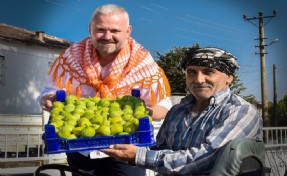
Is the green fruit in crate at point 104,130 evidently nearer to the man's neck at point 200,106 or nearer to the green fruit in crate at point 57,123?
the green fruit in crate at point 57,123

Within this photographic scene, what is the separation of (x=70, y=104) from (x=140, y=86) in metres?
0.50

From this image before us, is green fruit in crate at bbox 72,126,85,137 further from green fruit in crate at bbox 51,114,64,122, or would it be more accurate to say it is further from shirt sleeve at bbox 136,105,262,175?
shirt sleeve at bbox 136,105,262,175

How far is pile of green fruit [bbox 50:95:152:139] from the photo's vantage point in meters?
2.01

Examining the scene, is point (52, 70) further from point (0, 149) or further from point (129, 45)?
point (0, 149)

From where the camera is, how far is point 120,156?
1999 millimetres

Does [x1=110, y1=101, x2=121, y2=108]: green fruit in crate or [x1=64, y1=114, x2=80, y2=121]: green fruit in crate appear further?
[x1=110, y1=101, x2=121, y2=108]: green fruit in crate

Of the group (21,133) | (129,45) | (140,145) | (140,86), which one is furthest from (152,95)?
(21,133)

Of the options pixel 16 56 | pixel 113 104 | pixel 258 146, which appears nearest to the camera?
pixel 258 146

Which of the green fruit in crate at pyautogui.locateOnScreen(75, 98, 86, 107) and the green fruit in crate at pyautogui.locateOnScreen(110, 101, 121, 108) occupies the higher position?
the green fruit in crate at pyautogui.locateOnScreen(75, 98, 86, 107)

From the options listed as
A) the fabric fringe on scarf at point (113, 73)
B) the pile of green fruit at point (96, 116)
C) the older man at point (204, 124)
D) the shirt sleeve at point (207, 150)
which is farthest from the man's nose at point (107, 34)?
the shirt sleeve at point (207, 150)

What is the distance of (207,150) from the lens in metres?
1.95

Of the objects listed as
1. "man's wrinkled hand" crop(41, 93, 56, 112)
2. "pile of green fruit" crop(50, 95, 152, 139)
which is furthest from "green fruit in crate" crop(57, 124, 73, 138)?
"man's wrinkled hand" crop(41, 93, 56, 112)

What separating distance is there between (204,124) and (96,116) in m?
0.42

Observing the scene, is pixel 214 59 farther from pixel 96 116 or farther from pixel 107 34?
pixel 107 34
